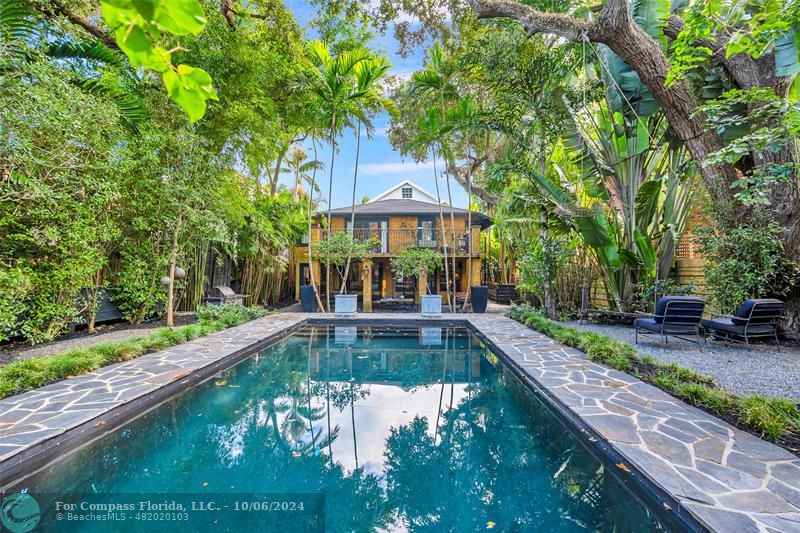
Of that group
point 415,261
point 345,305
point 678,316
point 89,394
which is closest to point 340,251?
point 345,305

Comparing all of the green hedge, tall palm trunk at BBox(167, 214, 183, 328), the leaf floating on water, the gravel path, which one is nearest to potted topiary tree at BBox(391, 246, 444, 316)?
the green hedge

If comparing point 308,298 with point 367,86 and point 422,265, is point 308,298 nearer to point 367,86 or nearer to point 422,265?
point 422,265

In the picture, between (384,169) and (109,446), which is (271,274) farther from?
(384,169)

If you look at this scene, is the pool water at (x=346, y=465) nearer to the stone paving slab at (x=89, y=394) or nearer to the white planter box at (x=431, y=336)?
the stone paving slab at (x=89, y=394)

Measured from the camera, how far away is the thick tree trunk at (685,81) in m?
6.67

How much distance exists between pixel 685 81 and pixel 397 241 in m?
10.8

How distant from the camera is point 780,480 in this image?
246 cm

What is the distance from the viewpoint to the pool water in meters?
2.50

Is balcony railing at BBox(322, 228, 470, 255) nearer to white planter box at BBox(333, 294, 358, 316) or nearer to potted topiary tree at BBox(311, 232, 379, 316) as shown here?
potted topiary tree at BBox(311, 232, 379, 316)

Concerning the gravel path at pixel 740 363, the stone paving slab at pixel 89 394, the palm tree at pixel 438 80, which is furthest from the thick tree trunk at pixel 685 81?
the stone paving slab at pixel 89 394

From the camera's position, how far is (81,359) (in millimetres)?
4930

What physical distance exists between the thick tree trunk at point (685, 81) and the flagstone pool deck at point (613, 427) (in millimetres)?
4751

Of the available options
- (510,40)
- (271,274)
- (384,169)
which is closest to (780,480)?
(510,40)

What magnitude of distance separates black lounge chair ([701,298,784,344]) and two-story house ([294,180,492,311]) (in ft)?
27.1
